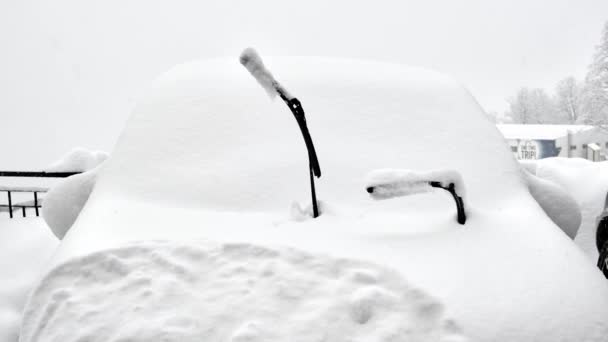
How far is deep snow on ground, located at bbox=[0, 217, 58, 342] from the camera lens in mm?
2314

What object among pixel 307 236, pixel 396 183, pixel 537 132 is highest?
pixel 396 183

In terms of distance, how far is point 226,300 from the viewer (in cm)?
116

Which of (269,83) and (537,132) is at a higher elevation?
(269,83)

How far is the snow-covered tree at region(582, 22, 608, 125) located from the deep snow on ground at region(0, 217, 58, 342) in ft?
73.2

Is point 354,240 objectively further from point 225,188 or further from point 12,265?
point 12,265

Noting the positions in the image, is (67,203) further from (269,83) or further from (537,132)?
(537,132)

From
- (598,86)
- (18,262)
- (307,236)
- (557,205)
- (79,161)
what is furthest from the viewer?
(598,86)

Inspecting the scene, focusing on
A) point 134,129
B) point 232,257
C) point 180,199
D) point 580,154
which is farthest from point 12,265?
point 580,154

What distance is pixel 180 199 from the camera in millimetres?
1787

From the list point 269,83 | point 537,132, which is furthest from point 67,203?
point 537,132

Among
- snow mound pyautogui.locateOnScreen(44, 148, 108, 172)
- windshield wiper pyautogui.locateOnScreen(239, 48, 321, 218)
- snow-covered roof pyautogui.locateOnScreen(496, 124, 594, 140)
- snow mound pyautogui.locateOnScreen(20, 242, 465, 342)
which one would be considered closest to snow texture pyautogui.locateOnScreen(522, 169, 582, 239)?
windshield wiper pyautogui.locateOnScreen(239, 48, 321, 218)

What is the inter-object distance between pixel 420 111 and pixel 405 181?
37.6 inches

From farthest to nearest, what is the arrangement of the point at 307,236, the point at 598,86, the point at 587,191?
1. the point at 598,86
2. the point at 587,191
3. the point at 307,236

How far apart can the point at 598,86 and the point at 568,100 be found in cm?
2374
